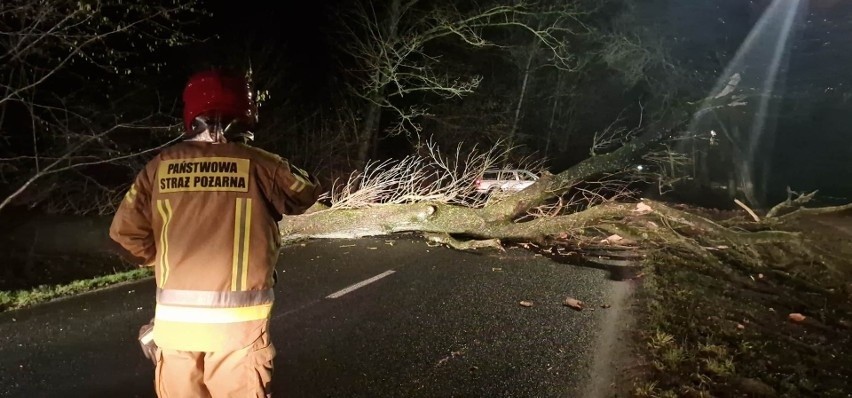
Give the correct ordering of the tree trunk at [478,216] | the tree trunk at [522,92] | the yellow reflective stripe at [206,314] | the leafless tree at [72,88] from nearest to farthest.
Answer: the yellow reflective stripe at [206,314], the leafless tree at [72,88], the tree trunk at [478,216], the tree trunk at [522,92]

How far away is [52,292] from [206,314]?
4710mm

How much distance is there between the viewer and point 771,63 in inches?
504

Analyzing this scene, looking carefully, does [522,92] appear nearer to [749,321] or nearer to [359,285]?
[359,285]

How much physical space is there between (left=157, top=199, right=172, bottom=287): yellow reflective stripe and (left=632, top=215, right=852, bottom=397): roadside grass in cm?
288

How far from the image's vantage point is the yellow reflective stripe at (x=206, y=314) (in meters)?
1.92

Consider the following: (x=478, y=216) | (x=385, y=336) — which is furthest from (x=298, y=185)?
(x=478, y=216)

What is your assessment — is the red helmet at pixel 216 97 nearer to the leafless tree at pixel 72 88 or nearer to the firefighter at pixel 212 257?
the firefighter at pixel 212 257

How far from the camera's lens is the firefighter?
1.94m

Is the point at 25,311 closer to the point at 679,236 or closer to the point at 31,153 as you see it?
the point at 31,153

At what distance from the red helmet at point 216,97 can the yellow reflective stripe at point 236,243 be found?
Result: 15.0 inches

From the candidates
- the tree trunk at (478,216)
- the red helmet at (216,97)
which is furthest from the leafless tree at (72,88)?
the red helmet at (216,97)

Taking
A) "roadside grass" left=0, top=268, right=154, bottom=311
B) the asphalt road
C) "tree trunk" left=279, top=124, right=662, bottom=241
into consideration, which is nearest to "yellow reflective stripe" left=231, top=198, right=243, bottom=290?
the asphalt road

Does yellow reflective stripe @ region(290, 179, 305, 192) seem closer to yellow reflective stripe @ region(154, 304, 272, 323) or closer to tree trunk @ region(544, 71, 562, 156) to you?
yellow reflective stripe @ region(154, 304, 272, 323)

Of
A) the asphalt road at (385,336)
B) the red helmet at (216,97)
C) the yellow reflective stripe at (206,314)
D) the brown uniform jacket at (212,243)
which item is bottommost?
the asphalt road at (385,336)
